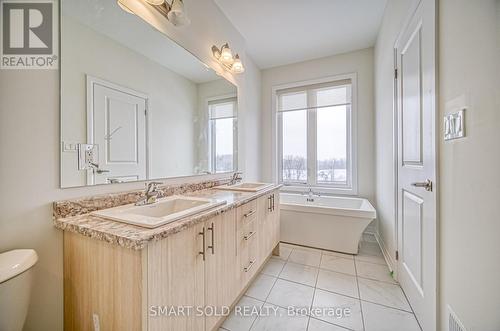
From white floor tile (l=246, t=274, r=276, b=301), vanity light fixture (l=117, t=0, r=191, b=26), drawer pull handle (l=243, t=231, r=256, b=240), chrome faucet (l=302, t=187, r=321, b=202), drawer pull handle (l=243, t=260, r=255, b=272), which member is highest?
vanity light fixture (l=117, t=0, r=191, b=26)

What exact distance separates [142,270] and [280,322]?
112cm

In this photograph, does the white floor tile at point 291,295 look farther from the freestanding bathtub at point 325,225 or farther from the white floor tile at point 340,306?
the freestanding bathtub at point 325,225

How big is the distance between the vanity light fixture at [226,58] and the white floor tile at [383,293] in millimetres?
2528

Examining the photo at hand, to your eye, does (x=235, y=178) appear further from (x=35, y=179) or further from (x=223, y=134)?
(x=35, y=179)

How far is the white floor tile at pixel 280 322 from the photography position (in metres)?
1.34

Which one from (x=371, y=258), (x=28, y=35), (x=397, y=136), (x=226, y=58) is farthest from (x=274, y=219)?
(x=28, y=35)

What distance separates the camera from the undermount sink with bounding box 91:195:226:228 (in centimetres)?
89

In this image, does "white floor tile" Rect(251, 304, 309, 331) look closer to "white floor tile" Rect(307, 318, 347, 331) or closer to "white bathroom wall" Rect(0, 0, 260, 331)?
"white floor tile" Rect(307, 318, 347, 331)

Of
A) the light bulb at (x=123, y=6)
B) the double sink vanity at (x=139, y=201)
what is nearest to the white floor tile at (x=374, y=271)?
the double sink vanity at (x=139, y=201)

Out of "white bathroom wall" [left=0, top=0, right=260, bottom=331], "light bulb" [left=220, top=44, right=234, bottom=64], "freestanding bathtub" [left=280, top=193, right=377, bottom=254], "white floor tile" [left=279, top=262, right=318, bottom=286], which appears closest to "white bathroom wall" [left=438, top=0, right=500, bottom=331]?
"white floor tile" [left=279, top=262, right=318, bottom=286]

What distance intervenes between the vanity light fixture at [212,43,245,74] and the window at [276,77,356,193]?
137cm

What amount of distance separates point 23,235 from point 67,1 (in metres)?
1.13

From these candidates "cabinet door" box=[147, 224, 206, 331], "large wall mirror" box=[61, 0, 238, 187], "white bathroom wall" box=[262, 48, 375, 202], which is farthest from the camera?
"white bathroom wall" box=[262, 48, 375, 202]

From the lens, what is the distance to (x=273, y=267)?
2102mm
